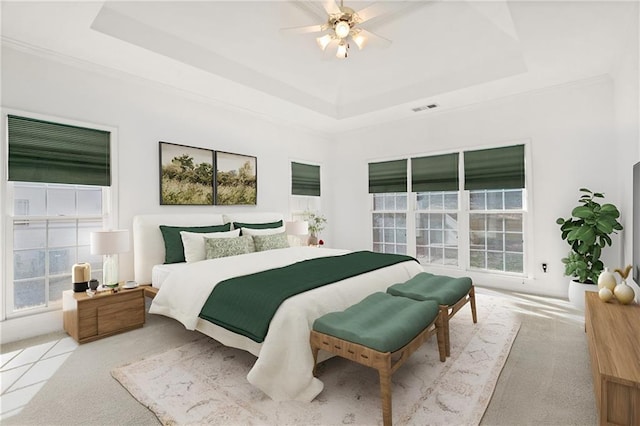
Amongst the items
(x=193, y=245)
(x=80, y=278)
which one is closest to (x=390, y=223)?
(x=193, y=245)

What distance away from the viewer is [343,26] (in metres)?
2.83

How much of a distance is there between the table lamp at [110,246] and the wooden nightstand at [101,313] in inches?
6.4

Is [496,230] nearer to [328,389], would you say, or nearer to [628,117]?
[628,117]

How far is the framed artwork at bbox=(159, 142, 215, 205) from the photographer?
157 inches

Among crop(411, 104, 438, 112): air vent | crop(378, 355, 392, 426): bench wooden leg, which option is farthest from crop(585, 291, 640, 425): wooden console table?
crop(411, 104, 438, 112): air vent

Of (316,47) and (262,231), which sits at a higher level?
(316,47)

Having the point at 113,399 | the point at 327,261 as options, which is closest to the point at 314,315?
the point at 327,261

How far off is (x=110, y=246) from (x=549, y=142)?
5.30 metres

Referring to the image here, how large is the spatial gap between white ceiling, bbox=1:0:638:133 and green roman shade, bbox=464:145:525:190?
786 millimetres

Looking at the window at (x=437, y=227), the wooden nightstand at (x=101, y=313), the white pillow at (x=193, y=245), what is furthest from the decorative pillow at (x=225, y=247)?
the window at (x=437, y=227)

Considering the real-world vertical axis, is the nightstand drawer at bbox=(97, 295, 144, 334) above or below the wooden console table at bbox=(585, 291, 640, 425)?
below

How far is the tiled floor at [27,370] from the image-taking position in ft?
6.68

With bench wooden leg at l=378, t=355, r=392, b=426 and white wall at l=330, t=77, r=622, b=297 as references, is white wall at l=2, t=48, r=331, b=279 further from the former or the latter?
bench wooden leg at l=378, t=355, r=392, b=426

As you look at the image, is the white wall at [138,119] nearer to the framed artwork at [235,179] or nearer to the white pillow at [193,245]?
the framed artwork at [235,179]
